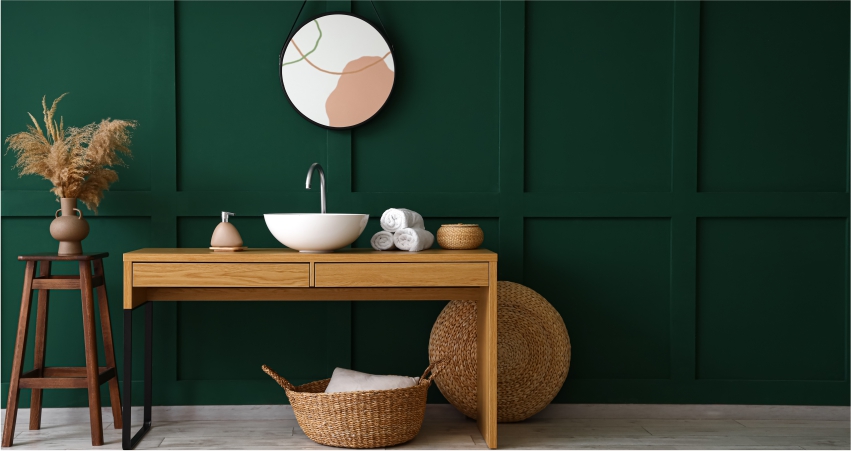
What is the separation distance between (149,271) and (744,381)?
2.51 meters

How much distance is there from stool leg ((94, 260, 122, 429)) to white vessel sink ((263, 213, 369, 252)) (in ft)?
2.53

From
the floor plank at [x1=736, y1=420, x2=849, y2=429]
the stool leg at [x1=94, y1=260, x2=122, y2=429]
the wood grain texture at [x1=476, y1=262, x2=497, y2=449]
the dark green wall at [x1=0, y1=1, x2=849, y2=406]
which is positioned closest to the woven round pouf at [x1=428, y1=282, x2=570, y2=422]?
the wood grain texture at [x1=476, y1=262, x2=497, y2=449]

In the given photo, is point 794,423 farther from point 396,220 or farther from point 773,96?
point 396,220

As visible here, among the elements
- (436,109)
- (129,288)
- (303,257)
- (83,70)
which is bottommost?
(129,288)

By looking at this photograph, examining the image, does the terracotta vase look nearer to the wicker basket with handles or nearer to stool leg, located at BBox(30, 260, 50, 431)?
stool leg, located at BBox(30, 260, 50, 431)

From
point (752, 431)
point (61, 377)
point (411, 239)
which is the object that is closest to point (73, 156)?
point (61, 377)

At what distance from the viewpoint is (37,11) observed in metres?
2.80

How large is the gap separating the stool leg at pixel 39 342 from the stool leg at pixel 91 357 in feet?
0.64

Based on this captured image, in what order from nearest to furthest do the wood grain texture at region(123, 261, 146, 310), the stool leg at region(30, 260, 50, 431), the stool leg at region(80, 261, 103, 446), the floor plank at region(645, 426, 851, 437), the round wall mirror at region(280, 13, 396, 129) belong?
1. the wood grain texture at region(123, 261, 146, 310)
2. the stool leg at region(80, 261, 103, 446)
3. the stool leg at region(30, 260, 50, 431)
4. the floor plank at region(645, 426, 851, 437)
5. the round wall mirror at region(280, 13, 396, 129)

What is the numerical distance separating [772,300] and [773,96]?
Answer: 901 mm

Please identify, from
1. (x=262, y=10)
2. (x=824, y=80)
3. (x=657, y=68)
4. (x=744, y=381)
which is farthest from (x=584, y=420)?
(x=262, y=10)

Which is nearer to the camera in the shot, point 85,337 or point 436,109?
point 85,337

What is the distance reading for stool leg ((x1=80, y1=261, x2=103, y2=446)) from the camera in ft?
7.98

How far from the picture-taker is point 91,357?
2.43 meters
